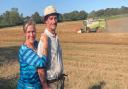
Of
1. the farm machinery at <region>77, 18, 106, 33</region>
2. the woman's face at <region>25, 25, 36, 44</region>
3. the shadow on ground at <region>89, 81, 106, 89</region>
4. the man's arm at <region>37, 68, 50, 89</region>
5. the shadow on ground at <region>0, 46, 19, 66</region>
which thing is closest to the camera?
the man's arm at <region>37, 68, 50, 89</region>

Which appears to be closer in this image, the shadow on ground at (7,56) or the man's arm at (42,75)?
the man's arm at (42,75)

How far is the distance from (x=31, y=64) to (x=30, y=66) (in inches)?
2.0

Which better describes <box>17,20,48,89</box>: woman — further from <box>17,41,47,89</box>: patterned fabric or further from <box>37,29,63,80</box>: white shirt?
<box>37,29,63,80</box>: white shirt

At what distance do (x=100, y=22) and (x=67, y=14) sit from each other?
33656 millimetres

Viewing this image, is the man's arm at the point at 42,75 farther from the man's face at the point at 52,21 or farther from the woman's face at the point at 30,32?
the man's face at the point at 52,21

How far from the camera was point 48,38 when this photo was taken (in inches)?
209

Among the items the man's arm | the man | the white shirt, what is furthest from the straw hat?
the man's arm

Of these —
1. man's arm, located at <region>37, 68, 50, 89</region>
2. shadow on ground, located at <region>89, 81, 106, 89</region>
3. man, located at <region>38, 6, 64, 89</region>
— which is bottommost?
shadow on ground, located at <region>89, 81, 106, 89</region>

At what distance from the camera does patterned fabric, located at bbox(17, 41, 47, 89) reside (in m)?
5.21

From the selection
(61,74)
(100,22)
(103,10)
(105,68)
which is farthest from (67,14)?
(61,74)

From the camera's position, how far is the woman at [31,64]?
5.20m

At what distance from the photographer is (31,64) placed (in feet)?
17.2

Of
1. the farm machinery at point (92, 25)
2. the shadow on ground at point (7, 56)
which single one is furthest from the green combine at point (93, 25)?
the shadow on ground at point (7, 56)

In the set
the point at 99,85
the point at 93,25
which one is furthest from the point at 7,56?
the point at 93,25
